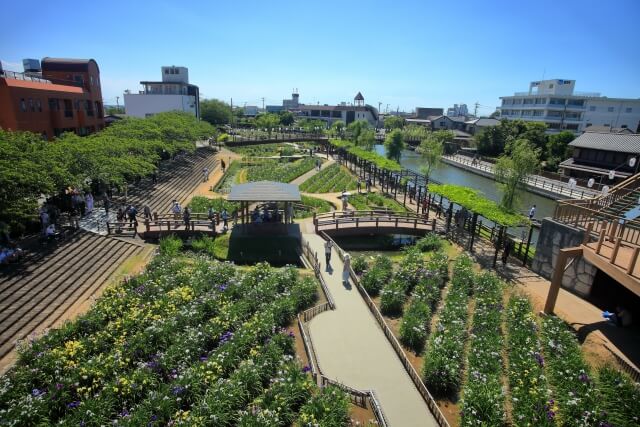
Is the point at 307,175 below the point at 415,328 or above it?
below

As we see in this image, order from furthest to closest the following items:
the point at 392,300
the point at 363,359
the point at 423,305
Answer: the point at 392,300
the point at 423,305
the point at 363,359

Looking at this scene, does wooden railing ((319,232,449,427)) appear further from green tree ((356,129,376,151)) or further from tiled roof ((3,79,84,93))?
green tree ((356,129,376,151))

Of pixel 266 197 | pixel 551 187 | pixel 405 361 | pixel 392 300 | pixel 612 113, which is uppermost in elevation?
→ pixel 612 113

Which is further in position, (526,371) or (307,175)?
(307,175)

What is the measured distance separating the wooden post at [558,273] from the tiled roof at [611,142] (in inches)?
1333

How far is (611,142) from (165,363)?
49.9 meters

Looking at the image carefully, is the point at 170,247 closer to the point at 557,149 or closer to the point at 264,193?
the point at 264,193

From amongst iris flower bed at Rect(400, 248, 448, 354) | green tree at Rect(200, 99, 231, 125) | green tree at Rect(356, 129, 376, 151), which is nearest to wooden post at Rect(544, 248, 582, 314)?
iris flower bed at Rect(400, 248, 448, 354)

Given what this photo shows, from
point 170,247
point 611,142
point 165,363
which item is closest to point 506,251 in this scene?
point 165,363

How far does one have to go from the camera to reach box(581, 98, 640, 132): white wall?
7486 cm

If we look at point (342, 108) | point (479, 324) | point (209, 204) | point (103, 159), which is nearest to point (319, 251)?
point (479, 324)

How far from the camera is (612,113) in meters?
76.4

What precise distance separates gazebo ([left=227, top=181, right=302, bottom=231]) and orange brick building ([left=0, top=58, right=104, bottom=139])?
19800mm

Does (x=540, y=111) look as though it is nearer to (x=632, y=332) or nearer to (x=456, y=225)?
(x=456, y=225)
